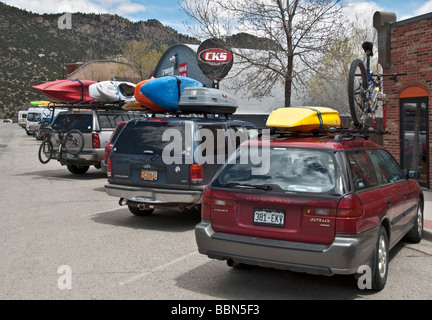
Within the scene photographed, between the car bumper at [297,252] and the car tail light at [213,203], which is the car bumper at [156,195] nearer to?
the car tail light at [213,203]

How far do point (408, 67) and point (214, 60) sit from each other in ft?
28.9

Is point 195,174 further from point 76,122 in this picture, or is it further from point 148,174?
point 76,122

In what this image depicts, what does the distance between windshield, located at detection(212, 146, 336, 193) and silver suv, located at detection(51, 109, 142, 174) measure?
907 centimetres

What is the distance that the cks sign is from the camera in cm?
1785

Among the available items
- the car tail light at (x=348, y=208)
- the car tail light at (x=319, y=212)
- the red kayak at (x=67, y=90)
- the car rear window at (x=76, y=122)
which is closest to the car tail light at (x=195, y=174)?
the car tail light at (x=319, y=212)

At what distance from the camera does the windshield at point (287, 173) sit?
15.4 ft

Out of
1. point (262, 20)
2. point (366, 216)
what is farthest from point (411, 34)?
point (366, 216)

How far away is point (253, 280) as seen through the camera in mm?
5430

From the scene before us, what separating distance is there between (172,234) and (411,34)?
8296 mm

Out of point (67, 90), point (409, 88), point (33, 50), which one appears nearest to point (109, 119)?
point (67, 90)

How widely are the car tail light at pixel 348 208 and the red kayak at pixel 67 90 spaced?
38.1 feet

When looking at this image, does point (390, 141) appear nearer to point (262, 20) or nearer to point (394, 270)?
point (262, 20)

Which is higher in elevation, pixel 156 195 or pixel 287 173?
pixel 287 173

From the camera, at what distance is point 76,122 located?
554 inches
